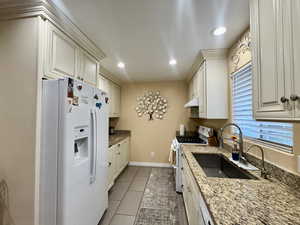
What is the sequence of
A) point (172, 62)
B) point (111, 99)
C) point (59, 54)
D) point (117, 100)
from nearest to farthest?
point (59, 54) → point (172, 62) → point (111, 99) → point (117, 100)

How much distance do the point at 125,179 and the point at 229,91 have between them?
2.74 m

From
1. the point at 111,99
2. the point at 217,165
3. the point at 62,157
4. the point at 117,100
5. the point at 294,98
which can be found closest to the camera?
the point at 294,98

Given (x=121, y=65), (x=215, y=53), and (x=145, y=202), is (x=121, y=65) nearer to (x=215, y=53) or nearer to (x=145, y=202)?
(x=215, y=53)

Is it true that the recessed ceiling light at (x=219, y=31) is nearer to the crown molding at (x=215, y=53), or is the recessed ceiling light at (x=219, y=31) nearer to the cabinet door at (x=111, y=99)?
the crown molding at (x=215, y=53)

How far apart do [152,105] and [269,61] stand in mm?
3324

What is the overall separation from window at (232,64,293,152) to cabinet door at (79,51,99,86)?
2.05 metres

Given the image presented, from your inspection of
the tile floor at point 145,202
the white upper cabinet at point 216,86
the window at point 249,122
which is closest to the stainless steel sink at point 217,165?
the window at point 249,122

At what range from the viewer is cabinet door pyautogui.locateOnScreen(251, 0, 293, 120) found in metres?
0.75

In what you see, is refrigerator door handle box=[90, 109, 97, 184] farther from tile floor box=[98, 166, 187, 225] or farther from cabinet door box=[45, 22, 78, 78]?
tile floor box=[98, 166, 187, 225]

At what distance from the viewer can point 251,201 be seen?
87 centimetres

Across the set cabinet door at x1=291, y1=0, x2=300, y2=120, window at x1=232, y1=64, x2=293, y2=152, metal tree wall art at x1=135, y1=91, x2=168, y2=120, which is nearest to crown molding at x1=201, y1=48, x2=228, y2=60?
window at x1=232, y1=64, x2=293, y2=152

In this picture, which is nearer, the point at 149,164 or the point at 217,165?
the point at 217,165

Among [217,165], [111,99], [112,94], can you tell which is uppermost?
[112,94]

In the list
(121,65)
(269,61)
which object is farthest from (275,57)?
(121,65)
